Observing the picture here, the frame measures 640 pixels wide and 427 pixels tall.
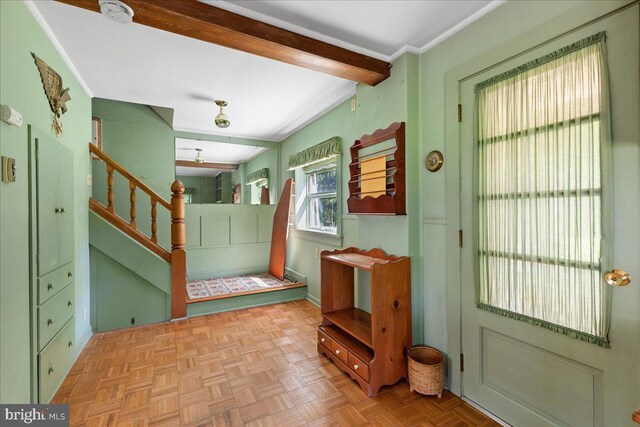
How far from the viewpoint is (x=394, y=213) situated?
2223mm

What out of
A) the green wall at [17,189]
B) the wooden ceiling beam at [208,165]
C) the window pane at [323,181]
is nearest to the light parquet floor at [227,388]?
the green wall at [17,189]

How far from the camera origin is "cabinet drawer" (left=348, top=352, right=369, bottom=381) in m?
2.04

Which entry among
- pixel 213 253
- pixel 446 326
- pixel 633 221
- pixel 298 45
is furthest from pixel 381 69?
pixel 213 253

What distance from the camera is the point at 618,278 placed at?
125 cm

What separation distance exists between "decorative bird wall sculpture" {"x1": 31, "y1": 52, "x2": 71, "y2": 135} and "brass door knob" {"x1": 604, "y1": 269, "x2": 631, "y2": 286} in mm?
3411

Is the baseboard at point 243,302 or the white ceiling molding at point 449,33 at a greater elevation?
the white ceiling molding at point 449,33

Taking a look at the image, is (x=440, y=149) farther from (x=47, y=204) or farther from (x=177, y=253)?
(x=177, y=253)

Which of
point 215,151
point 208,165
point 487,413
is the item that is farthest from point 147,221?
point 487,413

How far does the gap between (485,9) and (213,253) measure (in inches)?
174

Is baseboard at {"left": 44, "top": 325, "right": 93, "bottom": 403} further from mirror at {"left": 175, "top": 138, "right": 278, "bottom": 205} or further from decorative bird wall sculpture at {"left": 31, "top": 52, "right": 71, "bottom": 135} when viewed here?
mirror at {"left": 175, "top": 138, "right": 278, "bottom": 205}

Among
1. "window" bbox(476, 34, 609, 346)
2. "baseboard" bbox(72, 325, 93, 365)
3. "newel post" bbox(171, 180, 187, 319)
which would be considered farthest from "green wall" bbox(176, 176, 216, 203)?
"window" bbox(476, 34, 609, 346)

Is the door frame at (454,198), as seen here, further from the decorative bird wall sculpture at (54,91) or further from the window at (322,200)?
the decorative bird wall sculpture at (54,91)

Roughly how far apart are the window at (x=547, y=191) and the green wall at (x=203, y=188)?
21.4ft

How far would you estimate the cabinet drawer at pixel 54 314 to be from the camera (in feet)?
6.01
